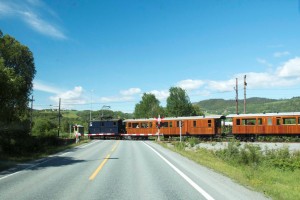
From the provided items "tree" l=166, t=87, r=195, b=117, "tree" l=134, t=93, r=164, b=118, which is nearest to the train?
"tree" l=166, t=87, r=195, b=117

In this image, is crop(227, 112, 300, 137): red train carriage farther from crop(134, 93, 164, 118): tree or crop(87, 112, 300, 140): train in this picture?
crop(134, 93, 164, 118): tree

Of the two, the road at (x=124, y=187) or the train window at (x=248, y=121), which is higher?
the train window at (x=248, y=121)

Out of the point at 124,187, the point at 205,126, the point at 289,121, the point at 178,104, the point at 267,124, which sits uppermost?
the point at 178,104

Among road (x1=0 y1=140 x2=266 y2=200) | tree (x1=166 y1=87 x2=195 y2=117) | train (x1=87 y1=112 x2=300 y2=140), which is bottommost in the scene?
road (x1=0 y1=140 x2=266 y2=200)

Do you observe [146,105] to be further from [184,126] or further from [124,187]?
[124,187]

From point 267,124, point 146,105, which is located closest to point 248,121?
point 267,124

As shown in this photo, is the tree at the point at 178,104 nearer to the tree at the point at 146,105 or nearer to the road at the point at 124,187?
the tree at the point at 146,105

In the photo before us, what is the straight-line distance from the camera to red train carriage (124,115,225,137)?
4459 centimetres

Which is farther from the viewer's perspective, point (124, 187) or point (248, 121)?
point (248, 121)

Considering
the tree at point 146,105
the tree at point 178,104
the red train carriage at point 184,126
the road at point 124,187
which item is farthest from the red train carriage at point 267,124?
the tree at point 146,105

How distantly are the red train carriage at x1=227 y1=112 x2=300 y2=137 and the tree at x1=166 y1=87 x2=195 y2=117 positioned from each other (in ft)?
178

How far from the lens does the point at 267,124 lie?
3962cm

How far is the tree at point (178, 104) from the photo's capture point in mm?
97200

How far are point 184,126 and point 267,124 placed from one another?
39.3ft
